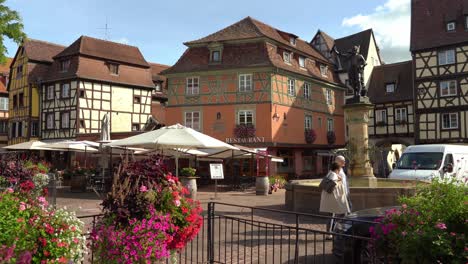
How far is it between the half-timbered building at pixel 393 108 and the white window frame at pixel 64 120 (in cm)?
2491

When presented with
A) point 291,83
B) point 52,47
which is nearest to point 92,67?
point 52,47

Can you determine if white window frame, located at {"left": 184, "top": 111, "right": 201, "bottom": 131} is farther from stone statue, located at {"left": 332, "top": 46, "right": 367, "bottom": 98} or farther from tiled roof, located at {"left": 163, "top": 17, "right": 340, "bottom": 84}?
stone statue, located at {"left": 332, "top": 46, "right": 367, "bottom": 98}

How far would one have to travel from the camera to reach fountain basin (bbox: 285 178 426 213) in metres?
11.9

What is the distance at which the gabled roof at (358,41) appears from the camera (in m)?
45.1

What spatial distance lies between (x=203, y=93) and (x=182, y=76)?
2041 mm

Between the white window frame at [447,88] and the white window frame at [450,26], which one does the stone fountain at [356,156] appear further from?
the white window frame at [450,26]

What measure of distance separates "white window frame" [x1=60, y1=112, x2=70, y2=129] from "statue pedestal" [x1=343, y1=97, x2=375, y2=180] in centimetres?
2880

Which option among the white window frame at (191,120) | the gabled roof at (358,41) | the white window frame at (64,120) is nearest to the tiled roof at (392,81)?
the gabled roof at (358,41)

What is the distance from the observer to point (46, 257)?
14.3 feet

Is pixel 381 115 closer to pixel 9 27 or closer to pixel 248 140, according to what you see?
pixel 248 140

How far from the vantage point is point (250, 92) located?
31656 millimetres

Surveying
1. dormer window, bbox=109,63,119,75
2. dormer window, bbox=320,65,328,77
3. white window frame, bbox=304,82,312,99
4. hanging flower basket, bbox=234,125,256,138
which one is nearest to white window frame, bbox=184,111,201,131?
hanging flower basket, bbox=234,125,256,138

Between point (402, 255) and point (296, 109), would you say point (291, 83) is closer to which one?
point (296, 109)

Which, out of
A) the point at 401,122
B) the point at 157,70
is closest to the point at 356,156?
the point at 401,122
